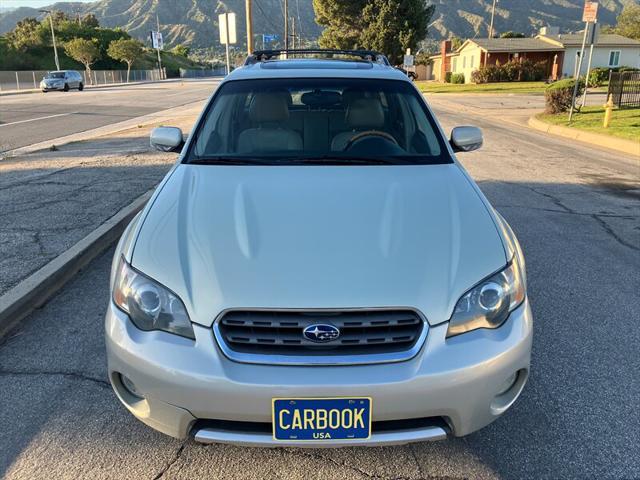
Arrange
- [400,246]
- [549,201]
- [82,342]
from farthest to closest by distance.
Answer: [549,201] < [82,342] < [400,246]

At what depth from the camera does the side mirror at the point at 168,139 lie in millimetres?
3740

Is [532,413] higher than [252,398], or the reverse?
[252,398]

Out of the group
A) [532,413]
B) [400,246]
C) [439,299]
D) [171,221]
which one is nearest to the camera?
[439,299]

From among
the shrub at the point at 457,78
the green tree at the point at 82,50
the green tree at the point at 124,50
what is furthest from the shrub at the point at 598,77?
the green tree at the point at 124,50

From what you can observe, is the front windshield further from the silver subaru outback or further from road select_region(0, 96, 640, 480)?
road select_region(0, 96, 640, 480)

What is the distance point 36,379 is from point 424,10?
152 ft

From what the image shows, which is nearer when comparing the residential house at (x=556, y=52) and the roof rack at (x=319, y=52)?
the roof rack at (x=319, y=52)

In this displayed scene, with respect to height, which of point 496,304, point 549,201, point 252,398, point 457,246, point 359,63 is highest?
point 359,63

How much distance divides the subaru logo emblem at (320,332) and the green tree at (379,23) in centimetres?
4334

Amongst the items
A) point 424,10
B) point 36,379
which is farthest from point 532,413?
point 424,10

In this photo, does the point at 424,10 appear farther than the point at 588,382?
Yes

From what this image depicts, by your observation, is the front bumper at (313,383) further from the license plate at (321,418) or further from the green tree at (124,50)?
the green tree at (124,50)

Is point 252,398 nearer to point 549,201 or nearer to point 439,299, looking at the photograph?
point 439,299

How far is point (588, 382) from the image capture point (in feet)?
10.1
